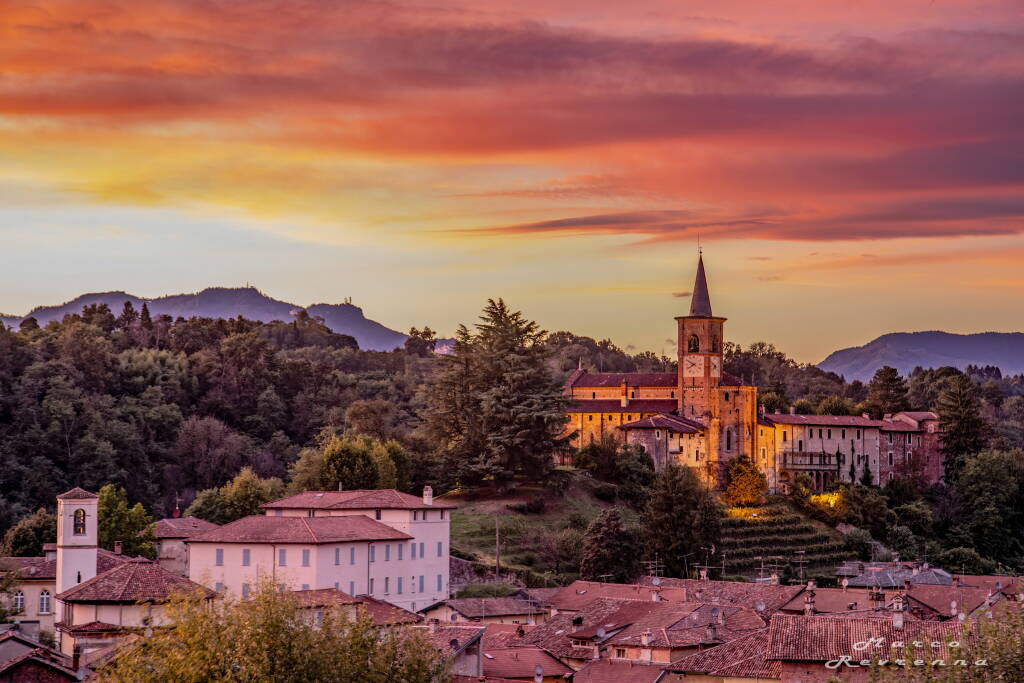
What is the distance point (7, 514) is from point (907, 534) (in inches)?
2050

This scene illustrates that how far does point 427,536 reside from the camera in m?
63.6

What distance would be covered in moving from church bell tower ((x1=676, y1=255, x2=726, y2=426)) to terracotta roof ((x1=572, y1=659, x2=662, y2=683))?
49.7 metres

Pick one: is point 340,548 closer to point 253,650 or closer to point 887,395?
point 253,650

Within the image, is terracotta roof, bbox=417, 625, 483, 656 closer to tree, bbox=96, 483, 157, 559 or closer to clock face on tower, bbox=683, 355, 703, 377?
tree, bbox=96, 483, 157, 559

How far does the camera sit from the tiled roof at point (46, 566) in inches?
2201

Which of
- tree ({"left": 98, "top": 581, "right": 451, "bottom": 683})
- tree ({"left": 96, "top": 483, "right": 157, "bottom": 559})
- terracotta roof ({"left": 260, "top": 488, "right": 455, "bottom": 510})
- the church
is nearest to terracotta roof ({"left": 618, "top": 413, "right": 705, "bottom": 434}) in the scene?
the church

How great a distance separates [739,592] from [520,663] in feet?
64.9

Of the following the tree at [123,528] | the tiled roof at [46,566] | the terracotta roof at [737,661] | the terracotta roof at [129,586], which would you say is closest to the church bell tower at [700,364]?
the tree at [123,528]

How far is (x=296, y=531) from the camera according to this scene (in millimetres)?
56562

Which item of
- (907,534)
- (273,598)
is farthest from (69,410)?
(273,598)

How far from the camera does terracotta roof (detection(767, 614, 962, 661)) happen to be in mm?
42000

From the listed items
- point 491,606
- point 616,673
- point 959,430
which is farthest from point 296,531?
point 959,430

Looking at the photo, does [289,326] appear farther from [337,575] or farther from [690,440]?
[337,575]

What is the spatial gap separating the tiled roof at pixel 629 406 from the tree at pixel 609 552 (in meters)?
26.4
